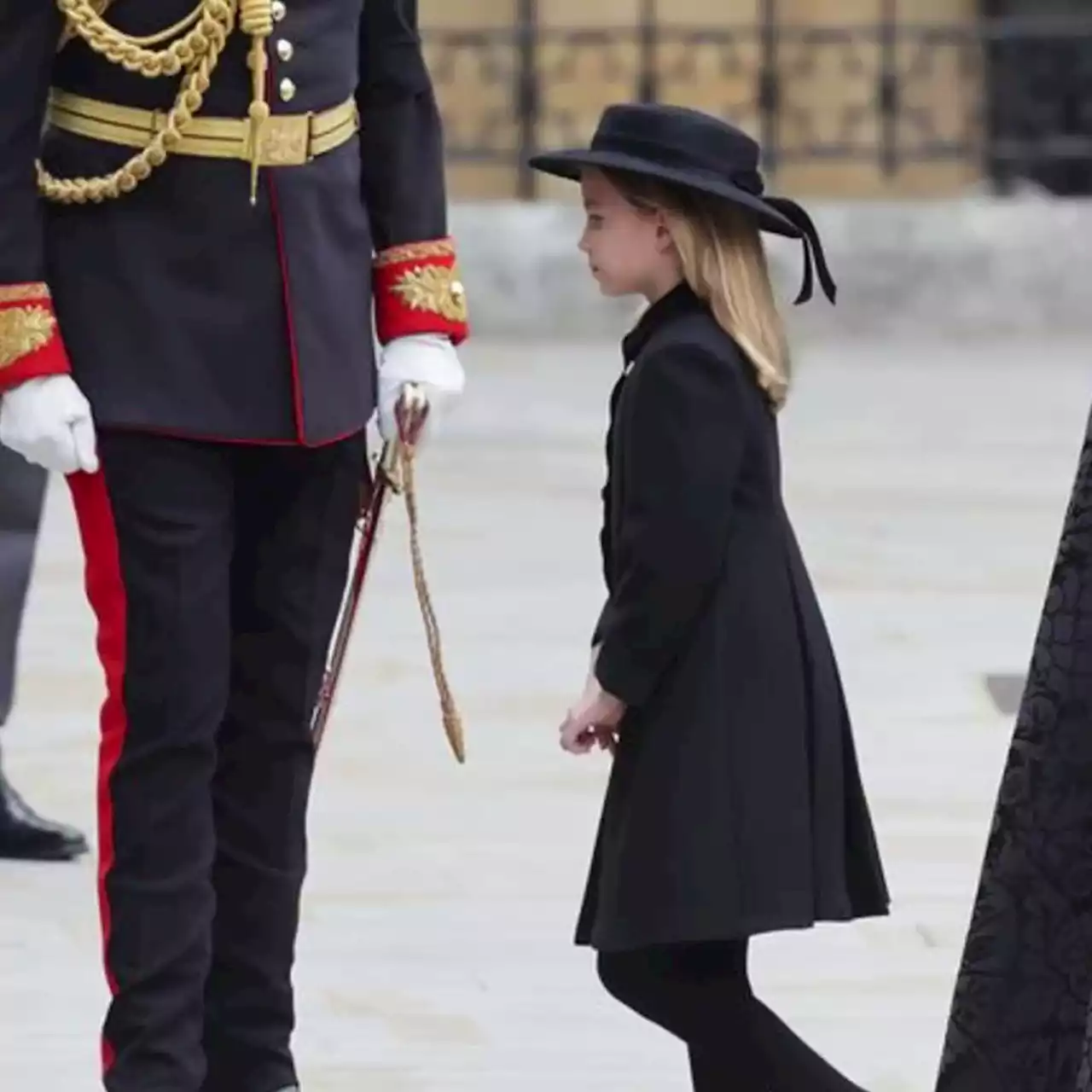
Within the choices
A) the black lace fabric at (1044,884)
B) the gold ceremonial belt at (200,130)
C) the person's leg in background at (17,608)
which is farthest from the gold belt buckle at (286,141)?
the person's leg in background at (17,608)

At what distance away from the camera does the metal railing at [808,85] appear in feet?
41.9

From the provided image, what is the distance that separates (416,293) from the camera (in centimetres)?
399

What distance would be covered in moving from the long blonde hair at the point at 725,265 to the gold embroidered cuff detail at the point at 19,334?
2.19 feet

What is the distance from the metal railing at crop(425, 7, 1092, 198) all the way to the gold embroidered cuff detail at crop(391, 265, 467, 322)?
8.75 meters

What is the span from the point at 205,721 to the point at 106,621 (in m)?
0.15

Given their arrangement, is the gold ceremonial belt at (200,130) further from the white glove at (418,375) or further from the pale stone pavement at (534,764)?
the pale stone pavement at (534,764)

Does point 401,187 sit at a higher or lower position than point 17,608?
higher

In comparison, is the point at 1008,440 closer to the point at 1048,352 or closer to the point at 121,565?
the point at 1048,352

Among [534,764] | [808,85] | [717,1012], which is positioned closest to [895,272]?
[808,85]

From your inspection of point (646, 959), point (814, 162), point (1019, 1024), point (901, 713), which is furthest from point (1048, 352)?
point (1019, 1024)

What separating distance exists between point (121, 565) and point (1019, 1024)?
4.20 feet

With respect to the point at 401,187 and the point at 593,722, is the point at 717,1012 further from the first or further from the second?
the point at 401,187

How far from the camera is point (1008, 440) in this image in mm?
9930

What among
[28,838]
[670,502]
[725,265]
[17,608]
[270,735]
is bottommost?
[28,838]
